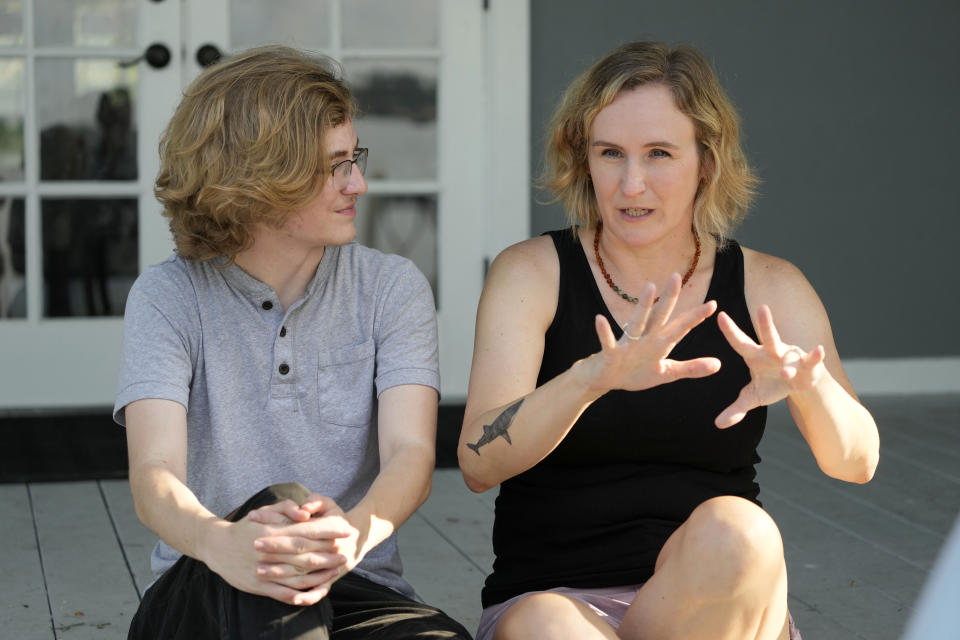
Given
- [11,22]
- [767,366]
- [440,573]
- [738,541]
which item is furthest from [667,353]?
[11,22]

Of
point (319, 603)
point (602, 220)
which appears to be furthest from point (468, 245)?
point (319, 603)

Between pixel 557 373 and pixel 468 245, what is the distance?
2.25 meters

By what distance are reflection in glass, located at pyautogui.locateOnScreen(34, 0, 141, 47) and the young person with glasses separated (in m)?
2.18

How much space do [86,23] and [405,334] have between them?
8.16 feet

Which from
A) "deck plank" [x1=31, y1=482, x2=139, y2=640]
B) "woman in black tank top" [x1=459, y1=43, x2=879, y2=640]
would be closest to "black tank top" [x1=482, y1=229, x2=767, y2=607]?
"woman in black tank top" [x1=459, y1=43, x2=879, y2=640]

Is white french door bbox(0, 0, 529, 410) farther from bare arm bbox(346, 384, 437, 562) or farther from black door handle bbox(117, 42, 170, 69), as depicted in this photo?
bare arm bbox(346, 384, 437, 562)

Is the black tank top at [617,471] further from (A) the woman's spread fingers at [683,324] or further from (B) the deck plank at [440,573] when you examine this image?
(B) the deck plank at [440,573]

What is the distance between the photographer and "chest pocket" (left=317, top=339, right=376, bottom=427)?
1.76 metres

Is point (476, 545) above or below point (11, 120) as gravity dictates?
below

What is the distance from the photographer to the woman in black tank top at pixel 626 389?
1628 mm

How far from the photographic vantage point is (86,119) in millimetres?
3838

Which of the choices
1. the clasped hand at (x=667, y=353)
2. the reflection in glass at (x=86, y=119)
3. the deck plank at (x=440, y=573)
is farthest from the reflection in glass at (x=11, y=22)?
the clasped hand at (x=667, y=353)

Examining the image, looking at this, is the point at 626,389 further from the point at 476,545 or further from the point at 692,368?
the point at 476,545

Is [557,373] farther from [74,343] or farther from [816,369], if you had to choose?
[74,343]
